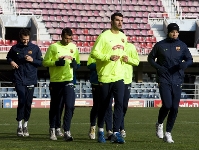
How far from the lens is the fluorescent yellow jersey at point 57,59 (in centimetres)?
1233

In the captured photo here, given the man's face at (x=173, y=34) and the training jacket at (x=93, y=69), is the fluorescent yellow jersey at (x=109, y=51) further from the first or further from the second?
the training jacket at (x=93, y=69)

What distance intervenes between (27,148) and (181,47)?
10.8 feet

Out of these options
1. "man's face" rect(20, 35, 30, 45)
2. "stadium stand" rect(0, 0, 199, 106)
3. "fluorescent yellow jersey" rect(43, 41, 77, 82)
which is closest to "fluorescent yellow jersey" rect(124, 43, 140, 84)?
"fluorescent yellow jersey" rect(43, 41, 77, 82)

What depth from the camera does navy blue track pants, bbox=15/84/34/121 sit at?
527 inches

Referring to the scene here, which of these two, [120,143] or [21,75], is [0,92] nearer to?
[21,75]

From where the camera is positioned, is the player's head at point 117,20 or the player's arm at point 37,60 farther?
the player's arm at point 37,60

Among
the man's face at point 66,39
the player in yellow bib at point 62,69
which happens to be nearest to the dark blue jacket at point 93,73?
the player in yellow bib at point 62,69

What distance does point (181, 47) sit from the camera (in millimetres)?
11820

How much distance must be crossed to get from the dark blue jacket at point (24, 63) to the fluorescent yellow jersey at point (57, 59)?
40.8 inches

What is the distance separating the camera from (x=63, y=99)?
1238 centimetres

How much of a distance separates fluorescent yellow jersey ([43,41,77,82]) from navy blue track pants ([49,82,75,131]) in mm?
106

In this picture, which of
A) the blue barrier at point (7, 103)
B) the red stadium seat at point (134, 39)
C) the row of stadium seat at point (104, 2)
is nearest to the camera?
the blue barrier at point (7, 103)

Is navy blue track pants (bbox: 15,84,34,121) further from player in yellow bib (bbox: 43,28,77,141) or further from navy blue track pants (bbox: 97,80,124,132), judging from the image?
navy blue track pants (bbox: 97,80,124,132)

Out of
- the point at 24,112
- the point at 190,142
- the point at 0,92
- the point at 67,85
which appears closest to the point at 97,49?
the point at 67,85
